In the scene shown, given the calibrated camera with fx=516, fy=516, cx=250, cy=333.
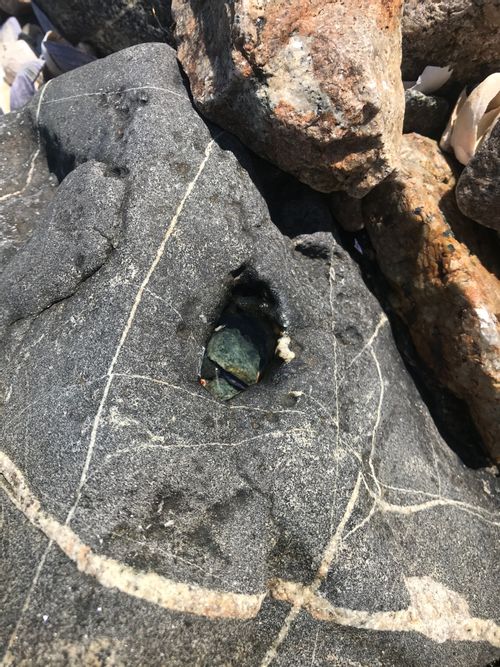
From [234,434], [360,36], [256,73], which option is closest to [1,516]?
[234,434]

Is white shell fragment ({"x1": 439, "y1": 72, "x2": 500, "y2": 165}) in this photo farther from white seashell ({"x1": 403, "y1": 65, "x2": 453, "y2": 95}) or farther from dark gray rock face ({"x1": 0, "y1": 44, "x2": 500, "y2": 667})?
dark gray rock face ({"x1": 0, "y1": 44, "x2": 500, "y2": 667})

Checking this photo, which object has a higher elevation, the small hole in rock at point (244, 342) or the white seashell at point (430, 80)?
the white seashell at point (430, 80)

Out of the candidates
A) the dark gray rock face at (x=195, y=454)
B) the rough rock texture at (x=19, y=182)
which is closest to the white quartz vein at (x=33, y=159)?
the rough rock texture at (x=19, y=182)

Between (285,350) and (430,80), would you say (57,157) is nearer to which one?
(285,350)

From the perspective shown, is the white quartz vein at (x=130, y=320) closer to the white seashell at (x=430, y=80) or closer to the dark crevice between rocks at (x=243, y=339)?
the dark crevice between rocks at (x=243, y=339)

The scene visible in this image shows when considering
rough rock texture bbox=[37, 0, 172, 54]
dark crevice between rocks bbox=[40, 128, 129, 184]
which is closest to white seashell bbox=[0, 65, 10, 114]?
rough rock texture bbox=[37, 0, 172, 54]

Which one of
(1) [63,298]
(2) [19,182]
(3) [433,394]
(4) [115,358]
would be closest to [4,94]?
(2) [19,182]
